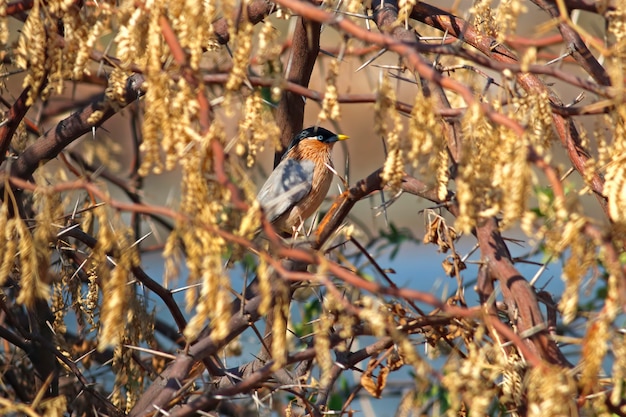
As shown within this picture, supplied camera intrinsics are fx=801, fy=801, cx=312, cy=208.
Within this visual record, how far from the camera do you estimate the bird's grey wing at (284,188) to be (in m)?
4.13

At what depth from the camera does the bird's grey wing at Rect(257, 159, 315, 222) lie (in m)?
4.13

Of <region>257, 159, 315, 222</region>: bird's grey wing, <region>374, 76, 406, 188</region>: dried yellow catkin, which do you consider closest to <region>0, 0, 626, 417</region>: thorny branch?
<region>374, 76, 406, 188</region>: dried yellow catkin

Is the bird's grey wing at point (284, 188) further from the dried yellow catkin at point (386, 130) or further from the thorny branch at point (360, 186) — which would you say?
the dried yellow catkin at point (386, 130)

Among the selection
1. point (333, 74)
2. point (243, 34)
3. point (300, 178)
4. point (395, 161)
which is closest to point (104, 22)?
point (243, 34)

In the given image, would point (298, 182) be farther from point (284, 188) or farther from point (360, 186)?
point (360, 186)

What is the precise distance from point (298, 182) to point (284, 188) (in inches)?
3.4

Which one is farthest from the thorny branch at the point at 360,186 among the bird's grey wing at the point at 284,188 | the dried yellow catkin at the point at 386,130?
the bird's grey wing at the point at 284,188

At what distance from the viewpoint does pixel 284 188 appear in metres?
4.38

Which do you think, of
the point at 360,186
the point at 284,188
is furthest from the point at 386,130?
the point at 284,188

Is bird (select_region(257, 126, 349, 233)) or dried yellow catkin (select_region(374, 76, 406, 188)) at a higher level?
dried yellow catkin (select_region(374, 76, 406, 188))

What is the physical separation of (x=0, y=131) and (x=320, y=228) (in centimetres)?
135

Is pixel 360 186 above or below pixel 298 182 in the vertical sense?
above

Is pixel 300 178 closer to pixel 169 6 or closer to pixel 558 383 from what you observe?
pixel 169 6

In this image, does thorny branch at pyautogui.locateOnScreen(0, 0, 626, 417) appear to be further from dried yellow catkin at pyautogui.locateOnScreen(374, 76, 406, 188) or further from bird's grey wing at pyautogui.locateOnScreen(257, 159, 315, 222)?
bird's grey wing at pyautogui.locateOnScreen(257, 159, 315, 222)
